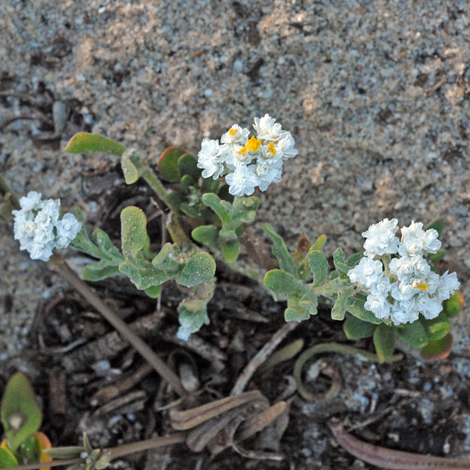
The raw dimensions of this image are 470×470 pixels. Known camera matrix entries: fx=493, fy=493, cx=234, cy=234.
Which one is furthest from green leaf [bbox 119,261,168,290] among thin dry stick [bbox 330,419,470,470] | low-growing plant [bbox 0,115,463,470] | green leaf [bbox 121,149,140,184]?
thin dry stick [bbox 330,419,470,470]

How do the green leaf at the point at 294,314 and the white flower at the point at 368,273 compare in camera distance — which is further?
the green leaf at the point at 294,314

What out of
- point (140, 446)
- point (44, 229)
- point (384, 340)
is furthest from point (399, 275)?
point (140, 446)

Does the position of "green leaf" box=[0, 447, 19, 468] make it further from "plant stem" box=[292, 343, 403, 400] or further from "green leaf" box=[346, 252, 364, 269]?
"green leaf" box=[346, 252, 364, 269]

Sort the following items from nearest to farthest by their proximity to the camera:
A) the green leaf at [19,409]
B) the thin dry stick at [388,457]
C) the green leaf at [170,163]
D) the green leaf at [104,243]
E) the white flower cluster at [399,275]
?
1. the white flower cluster at [399,275]
2. the green leaf at [104,243]
3. the green leaf at [170,163]
4. the thin dry stick at [388,457]
5. the green leaf at [19,409]

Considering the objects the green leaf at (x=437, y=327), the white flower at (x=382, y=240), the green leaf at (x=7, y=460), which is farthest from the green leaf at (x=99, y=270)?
the green leaf at (x=437, y=327)

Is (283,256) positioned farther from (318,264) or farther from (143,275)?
(143,275)

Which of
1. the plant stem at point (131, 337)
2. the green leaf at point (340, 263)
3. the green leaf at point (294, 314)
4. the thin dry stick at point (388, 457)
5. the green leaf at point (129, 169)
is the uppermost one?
the green leaf at point (129, 169)

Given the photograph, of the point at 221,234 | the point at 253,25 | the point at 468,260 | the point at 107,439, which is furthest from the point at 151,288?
the point at 468,260

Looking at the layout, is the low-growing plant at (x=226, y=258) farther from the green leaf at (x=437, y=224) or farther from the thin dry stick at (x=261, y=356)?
the thin dry stick at (x=261, y=356)
